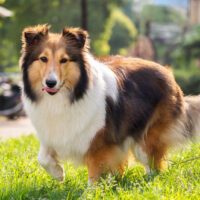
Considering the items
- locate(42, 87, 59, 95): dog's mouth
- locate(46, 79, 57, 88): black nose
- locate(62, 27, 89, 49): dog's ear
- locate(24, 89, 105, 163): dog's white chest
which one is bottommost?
locate(24, 89, 105, 163): dog's white chest

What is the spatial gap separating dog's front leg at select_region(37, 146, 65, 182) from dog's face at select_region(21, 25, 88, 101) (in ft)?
2.19

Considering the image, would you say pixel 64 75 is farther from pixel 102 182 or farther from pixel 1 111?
pixel 1 111

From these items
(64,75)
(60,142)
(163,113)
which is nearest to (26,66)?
(64,75)

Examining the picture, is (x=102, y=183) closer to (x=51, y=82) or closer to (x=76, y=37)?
(x=51, y=82)

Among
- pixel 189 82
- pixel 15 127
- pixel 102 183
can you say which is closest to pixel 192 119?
pixel 102 183

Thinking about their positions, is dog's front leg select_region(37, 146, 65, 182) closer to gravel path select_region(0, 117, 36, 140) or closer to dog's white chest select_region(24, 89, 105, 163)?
dog's white chest select_region(24, 89, 105, 163)

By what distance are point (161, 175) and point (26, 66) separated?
2.09 meters

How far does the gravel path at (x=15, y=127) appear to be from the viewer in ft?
35.5

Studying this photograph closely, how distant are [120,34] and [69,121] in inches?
1984

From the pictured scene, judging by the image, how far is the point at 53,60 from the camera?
4020 mm

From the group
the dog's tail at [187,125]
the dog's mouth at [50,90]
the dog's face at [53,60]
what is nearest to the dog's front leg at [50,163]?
the dog's face at [53,60]

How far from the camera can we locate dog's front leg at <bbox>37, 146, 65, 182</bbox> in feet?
14.5

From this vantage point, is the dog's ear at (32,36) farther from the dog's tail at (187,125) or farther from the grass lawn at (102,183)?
the dog's tail at (187,125)

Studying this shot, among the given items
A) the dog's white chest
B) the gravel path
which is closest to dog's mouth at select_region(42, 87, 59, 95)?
the dog's white chest
